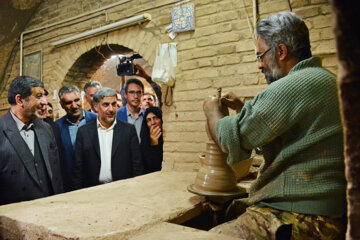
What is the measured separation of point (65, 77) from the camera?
536 centimetres

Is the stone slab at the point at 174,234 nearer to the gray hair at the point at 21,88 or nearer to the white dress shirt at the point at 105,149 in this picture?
the white dress shirt at the point at 105,149

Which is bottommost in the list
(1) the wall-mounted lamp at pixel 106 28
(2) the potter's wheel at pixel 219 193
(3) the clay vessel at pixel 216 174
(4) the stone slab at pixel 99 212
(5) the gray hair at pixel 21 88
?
(4) the stone slab at pixel 99 212

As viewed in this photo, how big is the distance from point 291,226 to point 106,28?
4.15 m

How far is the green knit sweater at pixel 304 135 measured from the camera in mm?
1320

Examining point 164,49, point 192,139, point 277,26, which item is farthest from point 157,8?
point 277,26

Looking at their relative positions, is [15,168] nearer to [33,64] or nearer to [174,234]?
[174,234]

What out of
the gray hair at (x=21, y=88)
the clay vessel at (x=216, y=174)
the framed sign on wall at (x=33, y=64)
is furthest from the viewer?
the framed sign on wall at (x=33, y=64)

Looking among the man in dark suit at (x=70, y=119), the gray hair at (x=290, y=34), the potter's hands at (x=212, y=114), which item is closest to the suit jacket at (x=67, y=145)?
the man in dark suit at (x=70, y=119)

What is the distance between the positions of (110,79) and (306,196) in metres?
9.82

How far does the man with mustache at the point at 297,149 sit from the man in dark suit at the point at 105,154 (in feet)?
7.30

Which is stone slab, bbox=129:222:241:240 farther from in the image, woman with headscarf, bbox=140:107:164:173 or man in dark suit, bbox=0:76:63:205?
woman with headscarf, bbox=140:107:164:173

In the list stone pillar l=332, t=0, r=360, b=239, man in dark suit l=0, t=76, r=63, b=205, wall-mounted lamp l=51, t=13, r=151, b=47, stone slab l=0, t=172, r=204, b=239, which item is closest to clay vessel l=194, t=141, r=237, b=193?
stone slab l=0, t=172, r=204, b=239

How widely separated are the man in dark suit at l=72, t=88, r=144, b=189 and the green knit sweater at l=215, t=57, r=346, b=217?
7.61 feet

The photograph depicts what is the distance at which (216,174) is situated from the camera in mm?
2020
